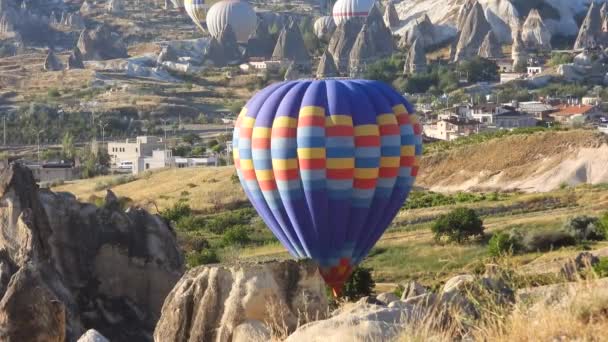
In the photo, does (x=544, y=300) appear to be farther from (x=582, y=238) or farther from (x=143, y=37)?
(x=143, y=37)

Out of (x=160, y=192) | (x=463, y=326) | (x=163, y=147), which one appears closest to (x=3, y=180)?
(x=463, y=326)

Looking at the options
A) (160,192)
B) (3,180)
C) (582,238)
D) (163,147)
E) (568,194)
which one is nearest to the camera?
(3,180)

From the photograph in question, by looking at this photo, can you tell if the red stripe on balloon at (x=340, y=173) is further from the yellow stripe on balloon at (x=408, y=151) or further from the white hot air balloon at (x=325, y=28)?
the white hot air balloon at (x=325, y=28)

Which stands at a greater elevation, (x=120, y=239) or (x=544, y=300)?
(x=544, y=300)

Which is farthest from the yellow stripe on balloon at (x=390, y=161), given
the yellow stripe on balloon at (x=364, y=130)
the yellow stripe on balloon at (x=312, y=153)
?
the yellow stripe on balloon at (x=312, y=153)

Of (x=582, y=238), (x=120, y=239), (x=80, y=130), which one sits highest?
(x=120, y=239)

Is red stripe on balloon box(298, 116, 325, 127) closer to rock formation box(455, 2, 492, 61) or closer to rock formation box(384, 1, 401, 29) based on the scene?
rock formation box(455, 2, 492, 61)
